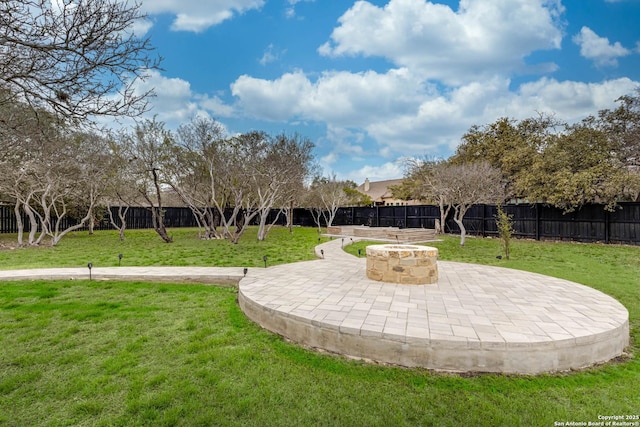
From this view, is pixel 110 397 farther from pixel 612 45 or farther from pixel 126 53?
pixel 612 45

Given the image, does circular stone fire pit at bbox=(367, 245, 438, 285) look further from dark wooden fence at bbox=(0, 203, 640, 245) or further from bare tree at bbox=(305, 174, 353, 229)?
bare tree at bbox=(305, 174, 353, 229)

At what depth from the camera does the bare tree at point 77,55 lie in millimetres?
2523

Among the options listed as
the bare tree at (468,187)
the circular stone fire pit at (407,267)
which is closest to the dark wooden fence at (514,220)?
the bare tree at (468,187)

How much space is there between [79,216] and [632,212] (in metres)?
24.5

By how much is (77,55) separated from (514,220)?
16.5 metres

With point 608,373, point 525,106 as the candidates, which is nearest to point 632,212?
point 525,106

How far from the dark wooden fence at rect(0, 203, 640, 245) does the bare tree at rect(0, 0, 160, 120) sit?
50.5 ft

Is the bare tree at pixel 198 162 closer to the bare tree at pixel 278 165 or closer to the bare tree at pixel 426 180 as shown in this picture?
the bare tree at pixel 278 165

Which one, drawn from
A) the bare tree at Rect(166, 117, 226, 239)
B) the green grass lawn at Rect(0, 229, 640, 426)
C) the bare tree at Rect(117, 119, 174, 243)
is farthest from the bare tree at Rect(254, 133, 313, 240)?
the green grass lawn at Rect(0, 229, 640, 426)

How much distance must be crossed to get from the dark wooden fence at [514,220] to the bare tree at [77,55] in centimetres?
1541

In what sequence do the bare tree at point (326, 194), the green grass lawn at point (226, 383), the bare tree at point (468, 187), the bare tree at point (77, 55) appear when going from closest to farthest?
the green grass lawn at point (226, 383) < the bare tree at point (77, 55) < the bare tree at point (468, 187) < the bare tree at point (326, 194)

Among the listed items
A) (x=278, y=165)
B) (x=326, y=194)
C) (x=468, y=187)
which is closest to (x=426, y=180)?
(x=468, y=187)

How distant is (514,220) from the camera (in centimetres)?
1473

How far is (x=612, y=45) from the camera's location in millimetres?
10555
